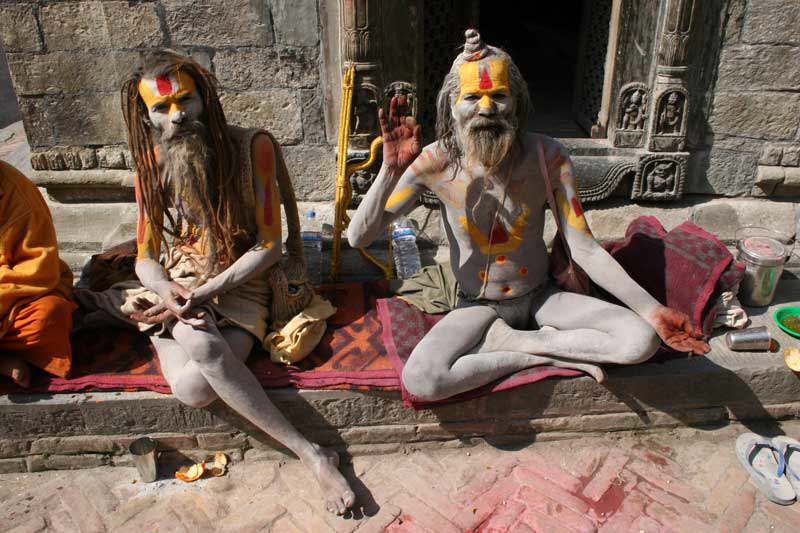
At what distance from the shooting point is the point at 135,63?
4.50 meters

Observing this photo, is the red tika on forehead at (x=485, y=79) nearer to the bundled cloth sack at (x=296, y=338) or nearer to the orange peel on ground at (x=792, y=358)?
the bundled cloth sack at (x=296, y=338)

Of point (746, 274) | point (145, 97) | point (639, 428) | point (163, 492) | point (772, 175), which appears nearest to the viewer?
point (145, 97)

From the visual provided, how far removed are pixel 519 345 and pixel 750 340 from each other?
1.33 meters

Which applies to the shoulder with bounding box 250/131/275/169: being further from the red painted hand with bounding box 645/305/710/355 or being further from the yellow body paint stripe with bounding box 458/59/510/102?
the red painted hand with bounding box 645/305/710/355

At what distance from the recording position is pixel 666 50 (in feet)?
14.1

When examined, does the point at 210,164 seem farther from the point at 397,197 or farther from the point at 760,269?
the point at 760,269

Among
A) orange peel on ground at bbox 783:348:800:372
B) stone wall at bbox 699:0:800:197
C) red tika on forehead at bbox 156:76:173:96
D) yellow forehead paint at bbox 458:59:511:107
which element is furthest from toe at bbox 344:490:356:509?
stone wall at bbox 699:0:800:197

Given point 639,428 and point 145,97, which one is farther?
point 639,428

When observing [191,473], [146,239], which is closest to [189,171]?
[146,239]

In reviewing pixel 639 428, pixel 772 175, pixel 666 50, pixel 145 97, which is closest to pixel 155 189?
pixel 145 97

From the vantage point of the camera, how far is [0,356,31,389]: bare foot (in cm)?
319

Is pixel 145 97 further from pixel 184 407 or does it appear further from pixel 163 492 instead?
pixel 163 492

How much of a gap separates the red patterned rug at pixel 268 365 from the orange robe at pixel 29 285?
0.14 m

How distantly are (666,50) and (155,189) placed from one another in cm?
342
